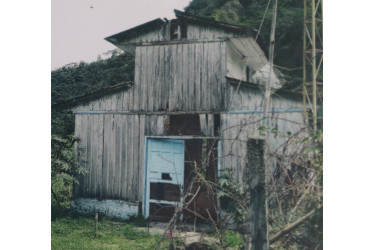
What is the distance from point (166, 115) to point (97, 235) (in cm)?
172

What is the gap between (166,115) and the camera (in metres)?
4.25

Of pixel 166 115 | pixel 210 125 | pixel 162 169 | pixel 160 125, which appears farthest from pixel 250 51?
pixel 162 169

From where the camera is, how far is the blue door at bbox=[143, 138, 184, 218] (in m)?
3.94

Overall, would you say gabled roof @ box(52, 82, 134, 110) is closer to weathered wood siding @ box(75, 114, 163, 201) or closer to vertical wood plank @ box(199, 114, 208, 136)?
weathered wood siding @ box(75, 114, 163, 201)

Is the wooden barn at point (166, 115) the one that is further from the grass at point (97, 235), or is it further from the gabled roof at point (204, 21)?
the grass at point (97, 235)

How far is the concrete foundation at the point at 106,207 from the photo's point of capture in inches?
163

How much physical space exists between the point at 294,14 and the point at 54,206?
372cm

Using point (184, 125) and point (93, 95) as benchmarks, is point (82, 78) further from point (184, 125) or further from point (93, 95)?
point (184, 125)

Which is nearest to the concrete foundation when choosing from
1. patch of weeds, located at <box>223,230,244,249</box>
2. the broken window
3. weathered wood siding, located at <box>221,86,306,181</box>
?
the broken window

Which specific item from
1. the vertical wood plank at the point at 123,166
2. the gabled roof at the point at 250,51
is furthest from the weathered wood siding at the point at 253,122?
the vertical wood plank at the point at 123,166

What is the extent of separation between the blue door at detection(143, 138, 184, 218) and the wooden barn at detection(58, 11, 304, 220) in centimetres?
1

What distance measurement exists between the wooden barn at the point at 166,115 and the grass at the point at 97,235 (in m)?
0.18

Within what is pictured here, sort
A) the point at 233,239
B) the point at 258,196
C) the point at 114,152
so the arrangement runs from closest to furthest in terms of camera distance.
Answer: the point at 258,196
the point at 233,239
the point at 114,152
